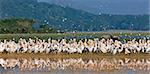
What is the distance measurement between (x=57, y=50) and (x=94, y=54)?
1.11 meters

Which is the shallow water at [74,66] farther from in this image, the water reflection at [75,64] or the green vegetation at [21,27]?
the green vegetation at [21,27]

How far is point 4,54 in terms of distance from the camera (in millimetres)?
16891

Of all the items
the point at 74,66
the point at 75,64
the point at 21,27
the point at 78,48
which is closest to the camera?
the point at 74,66

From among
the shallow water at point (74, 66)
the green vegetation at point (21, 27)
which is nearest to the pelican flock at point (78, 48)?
the shallow water at point (74, 66)

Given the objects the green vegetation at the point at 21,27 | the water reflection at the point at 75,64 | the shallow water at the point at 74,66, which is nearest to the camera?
the shallow water at the point at 74,66

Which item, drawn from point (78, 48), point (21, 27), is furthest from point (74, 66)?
point (21, 27)

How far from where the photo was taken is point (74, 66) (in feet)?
46.6

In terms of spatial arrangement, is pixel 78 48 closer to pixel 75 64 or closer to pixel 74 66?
pixel 75 64

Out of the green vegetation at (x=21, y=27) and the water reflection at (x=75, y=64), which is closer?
the water reflection at (x=75, y=64)

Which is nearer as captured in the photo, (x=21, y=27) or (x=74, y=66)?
(x=74, y=66)

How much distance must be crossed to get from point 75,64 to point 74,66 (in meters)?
0.52

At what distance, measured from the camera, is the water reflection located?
1377 cm

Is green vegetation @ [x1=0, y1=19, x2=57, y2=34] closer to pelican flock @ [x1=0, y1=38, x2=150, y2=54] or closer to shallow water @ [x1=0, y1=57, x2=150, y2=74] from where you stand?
pelican flock @ [x1=0, y1=38, x2=150, y2=54]

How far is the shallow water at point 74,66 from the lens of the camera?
1308cm
